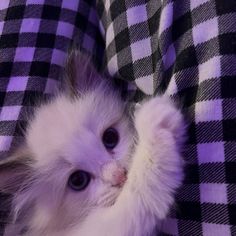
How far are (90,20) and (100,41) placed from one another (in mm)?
81

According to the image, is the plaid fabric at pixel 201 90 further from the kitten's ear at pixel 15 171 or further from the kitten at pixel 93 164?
the kitten's ear at pixel 15 171

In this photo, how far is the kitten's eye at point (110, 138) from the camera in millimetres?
1022

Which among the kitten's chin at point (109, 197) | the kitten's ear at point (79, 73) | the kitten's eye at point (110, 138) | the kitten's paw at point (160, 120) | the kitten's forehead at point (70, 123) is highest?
the kitten's ear at point (79, 73)

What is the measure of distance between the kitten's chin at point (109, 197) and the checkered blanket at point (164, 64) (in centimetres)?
A: 14

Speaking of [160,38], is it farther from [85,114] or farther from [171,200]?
[171,200]

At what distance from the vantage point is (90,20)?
136 centimetres

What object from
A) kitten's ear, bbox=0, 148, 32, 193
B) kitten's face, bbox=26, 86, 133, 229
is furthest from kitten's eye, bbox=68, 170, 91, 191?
kitten's ear, bbox=0, 148, 32, 193

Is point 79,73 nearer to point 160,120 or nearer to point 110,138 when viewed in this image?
point 110,138

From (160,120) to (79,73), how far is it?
35 cm

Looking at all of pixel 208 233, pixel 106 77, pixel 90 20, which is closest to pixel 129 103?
pixel 106 77

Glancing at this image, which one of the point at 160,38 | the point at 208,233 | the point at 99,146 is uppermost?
the point at 160,38

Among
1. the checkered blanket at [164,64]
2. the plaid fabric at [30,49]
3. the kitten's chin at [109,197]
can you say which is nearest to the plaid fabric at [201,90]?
the checkered blanket at [164,64]

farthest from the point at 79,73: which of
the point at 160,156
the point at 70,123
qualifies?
the point at 160,156

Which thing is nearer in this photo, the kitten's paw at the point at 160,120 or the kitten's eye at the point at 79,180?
the kitten's paw at the point at 160,120
